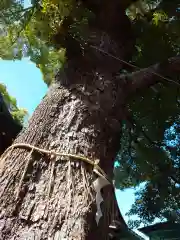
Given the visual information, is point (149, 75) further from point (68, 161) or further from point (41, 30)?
point (68, 161)

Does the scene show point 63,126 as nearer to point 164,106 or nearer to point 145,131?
point 164,106

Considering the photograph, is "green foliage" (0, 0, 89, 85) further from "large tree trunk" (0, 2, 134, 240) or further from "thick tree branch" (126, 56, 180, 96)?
"thick tree branch" (126, 56, 180, 96)

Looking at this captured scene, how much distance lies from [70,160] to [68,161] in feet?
0.05

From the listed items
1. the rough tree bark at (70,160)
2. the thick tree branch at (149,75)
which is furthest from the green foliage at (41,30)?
the thick tree branch at (149,75)

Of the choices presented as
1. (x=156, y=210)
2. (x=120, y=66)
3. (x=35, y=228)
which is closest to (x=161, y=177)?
(x=156, y=210)

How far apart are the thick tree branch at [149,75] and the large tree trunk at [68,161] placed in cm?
12

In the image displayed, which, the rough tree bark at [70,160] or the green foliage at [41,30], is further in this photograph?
the green foliage at [41,30]

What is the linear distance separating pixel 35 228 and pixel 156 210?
373 cm

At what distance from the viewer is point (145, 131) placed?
4496 mm

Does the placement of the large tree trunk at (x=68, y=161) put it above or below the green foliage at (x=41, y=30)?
below

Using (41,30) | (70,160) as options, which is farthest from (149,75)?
(70,160)

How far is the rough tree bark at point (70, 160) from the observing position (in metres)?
1.33

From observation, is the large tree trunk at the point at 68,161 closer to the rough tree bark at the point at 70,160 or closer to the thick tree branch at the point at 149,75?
the rough tree bark at the point at 70,160

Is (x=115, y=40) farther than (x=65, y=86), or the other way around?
(x=115, y=40)
